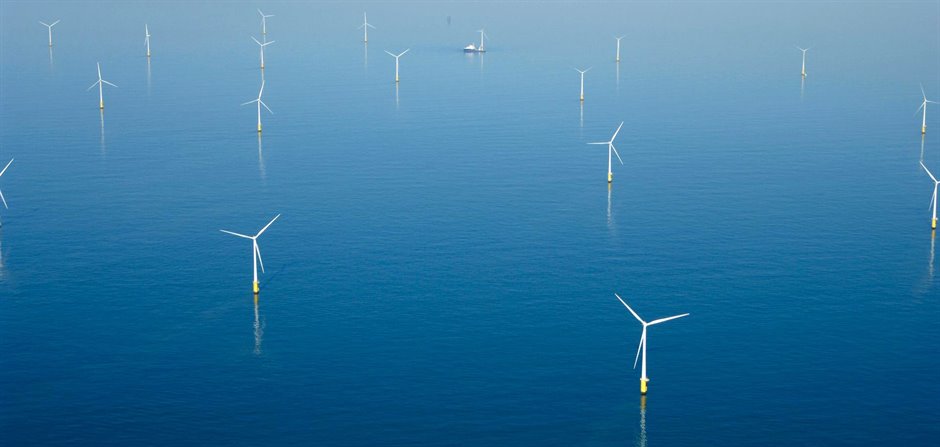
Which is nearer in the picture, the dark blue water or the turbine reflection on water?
the dark blue water

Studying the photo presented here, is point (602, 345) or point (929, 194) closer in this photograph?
point (602, 345)

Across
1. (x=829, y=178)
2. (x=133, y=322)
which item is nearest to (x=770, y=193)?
(x=829, y=178)

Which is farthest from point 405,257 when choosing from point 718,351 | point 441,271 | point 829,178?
point 829,178

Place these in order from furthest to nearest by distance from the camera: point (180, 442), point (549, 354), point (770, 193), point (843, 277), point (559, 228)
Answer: point (770, 193)
point (559, 228)
point (843, 277)
point (549, 354)
point (180, 442)

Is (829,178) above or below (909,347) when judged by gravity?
above

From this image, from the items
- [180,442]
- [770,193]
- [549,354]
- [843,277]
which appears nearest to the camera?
[180,442]

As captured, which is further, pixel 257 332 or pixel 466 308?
pixel 466 308

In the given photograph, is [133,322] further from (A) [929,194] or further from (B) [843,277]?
(A) [929,194]

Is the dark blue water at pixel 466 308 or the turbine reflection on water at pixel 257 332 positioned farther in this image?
the turbine reflection on water at pixel 257 332

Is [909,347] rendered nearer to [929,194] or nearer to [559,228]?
[559,228]

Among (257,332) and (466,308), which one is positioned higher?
(466,308)
